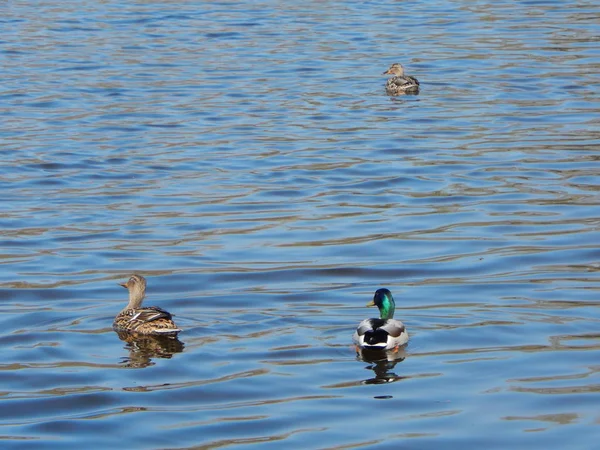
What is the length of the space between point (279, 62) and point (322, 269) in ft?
50.8

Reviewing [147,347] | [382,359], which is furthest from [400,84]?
[382,359]

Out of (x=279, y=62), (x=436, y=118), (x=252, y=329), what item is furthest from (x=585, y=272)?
(x=279, y=62)

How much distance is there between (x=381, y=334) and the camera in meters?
10.1

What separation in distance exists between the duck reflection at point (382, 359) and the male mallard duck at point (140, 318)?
1601mm

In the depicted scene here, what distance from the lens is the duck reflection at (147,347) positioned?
1062 cm

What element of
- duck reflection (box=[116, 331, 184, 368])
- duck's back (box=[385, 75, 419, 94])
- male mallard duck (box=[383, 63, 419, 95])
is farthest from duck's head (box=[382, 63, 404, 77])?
duck reflection (box=[116, 331, 184, 368])

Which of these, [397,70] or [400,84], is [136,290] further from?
[397,70]

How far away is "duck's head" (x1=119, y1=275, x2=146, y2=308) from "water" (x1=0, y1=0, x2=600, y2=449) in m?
0.35

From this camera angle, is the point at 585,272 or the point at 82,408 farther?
the point at 585,272

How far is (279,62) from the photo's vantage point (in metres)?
27.9

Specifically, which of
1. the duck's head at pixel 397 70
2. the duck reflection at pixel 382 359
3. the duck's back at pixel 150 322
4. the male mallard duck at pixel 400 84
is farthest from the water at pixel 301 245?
the duck's head at pixel 397 70

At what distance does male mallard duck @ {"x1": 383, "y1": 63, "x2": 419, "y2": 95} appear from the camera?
23.5 m

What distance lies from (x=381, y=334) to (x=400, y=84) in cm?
1378

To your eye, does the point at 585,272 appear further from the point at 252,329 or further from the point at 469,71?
the point at 469,71
